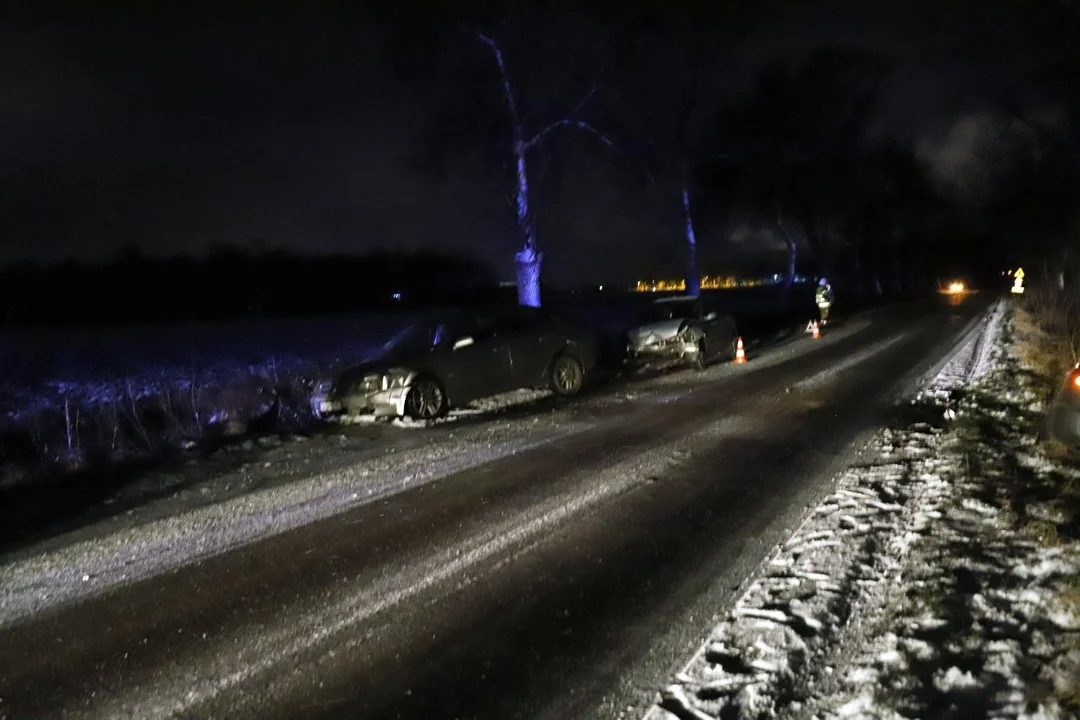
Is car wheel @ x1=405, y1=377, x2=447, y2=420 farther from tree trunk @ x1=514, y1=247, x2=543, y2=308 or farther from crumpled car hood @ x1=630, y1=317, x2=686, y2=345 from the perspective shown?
tree trunk @ x1=514, y1=247, x2=543, y2=308

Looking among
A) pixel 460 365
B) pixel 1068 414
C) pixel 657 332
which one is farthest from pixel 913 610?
pixel 657 332

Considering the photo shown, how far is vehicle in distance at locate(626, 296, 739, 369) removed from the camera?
59.4 feet

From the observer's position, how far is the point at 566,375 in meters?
15.0

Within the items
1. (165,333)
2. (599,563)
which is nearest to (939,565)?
(599,563)

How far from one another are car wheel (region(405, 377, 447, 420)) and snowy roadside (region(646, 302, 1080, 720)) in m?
6.50

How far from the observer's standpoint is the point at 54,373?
71.1 feet

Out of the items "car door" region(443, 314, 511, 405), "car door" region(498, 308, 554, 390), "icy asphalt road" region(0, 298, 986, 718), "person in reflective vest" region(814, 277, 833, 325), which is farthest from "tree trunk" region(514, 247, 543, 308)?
"person in reflective vest" region(814, 277, 833, 325)

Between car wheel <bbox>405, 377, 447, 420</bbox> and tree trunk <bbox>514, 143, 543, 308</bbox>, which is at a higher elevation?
tree trunk <bbox>514, 143, 543, 308</bbox>

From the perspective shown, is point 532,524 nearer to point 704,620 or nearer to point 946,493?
point 704,620

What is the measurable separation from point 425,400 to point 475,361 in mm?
1219

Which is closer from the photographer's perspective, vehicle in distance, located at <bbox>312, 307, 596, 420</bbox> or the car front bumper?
the car front bumper

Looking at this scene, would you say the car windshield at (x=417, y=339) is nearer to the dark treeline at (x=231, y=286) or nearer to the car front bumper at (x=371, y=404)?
the car front bumper at (x=371, y=404)

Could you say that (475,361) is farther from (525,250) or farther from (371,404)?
(525,250)

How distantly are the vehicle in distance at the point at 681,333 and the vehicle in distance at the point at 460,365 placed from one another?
2886 millimetres
